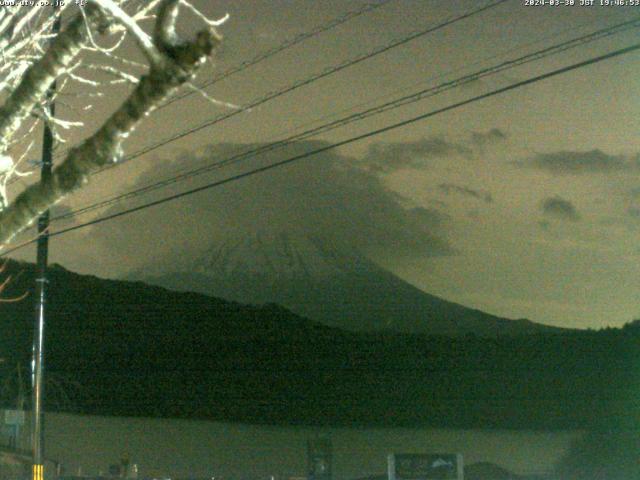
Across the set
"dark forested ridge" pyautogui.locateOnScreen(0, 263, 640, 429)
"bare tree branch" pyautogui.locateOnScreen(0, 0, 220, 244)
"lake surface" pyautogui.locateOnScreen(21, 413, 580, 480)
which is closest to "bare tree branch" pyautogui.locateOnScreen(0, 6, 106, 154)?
"bare tree branch" pyautogui.locateOnScreen(0, 0, 220, 244)

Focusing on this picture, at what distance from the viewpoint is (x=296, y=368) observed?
3031 inches

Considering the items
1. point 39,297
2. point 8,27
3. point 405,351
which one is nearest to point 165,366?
point 405,351

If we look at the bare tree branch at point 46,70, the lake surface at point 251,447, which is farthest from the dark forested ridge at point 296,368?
the bare tree branch at point 46,70

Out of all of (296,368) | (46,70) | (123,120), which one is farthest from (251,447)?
(123,120)

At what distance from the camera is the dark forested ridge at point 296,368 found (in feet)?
182

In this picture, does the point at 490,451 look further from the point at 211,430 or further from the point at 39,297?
the point at 39,297

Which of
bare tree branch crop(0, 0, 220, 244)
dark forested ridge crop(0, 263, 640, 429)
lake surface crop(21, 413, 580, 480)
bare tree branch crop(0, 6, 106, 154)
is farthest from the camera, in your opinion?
dark forested ridge crop(0, 263, 640, 429)

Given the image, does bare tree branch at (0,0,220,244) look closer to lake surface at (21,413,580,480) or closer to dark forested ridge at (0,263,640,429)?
lake surface at (21,413,580,480)

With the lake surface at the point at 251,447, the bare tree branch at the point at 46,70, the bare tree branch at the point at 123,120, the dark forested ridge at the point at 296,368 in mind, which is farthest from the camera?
the dark forested ridge at the point at 296,368

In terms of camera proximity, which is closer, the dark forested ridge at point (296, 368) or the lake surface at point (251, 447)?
the lake surface at point (251, 447)

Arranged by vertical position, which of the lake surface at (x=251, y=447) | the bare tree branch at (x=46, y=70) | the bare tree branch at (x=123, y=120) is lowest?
the lake surface at (x=251, y=447)

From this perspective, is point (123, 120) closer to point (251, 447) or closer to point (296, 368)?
point (251, 447)

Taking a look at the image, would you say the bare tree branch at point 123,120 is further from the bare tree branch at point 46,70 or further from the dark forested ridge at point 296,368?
the dark forested ridge at point 296,368

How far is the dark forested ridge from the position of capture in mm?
55625
